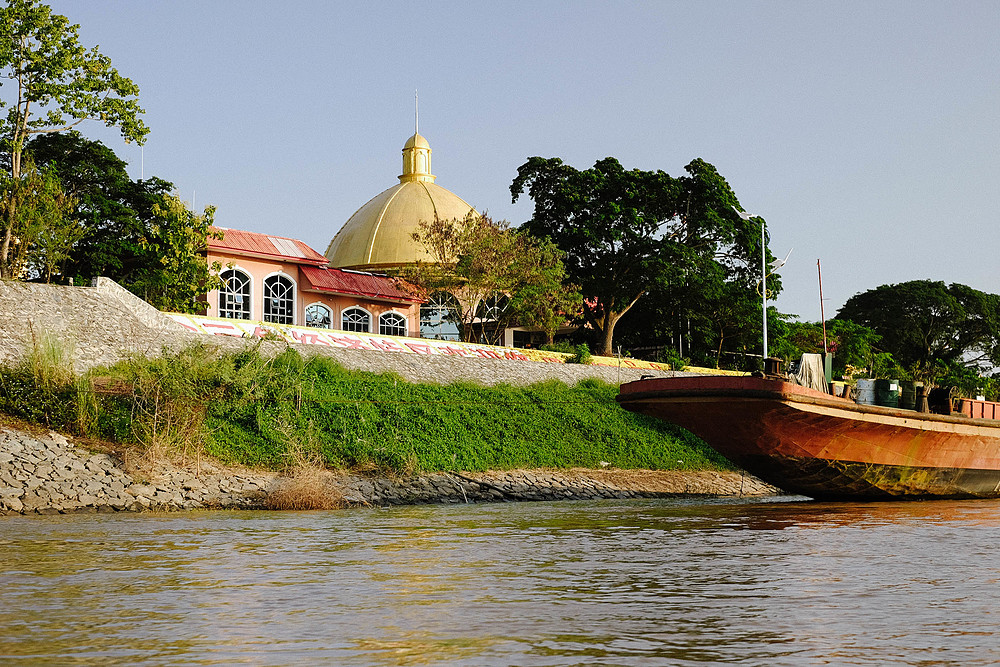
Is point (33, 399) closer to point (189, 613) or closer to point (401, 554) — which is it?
point (401, 554)

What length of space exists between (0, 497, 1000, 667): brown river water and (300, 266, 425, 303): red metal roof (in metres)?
26.2

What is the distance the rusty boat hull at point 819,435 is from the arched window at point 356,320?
23.5 metres

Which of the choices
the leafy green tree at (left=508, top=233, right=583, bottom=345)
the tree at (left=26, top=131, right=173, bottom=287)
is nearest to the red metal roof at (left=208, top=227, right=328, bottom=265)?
the tree at (left=26, top=131, right=173, bottom=287)

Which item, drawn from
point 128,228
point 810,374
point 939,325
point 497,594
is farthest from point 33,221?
point 939,325

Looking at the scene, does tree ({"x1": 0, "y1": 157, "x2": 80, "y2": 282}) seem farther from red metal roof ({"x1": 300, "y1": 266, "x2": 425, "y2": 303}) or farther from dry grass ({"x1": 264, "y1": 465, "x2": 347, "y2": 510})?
dry grass ({"x1": 264, "y1": 465, "x2": 347, "y2": 510})

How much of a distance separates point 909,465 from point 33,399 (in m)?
18.6

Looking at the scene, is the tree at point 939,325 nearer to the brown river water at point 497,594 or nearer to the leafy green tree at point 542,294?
the leafy green tree at point 542,294

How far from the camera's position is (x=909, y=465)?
22.8 m

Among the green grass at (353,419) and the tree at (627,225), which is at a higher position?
the tree at (627,225)

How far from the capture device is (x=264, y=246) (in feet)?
137

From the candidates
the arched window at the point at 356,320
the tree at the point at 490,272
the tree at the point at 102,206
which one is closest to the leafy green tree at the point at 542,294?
the tree at the point at 490,272

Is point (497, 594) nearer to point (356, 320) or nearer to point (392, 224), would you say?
point (356, 320)

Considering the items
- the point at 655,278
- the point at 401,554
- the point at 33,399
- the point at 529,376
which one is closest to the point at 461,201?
the point at 655,278

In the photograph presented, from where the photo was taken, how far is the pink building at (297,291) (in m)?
40.1
